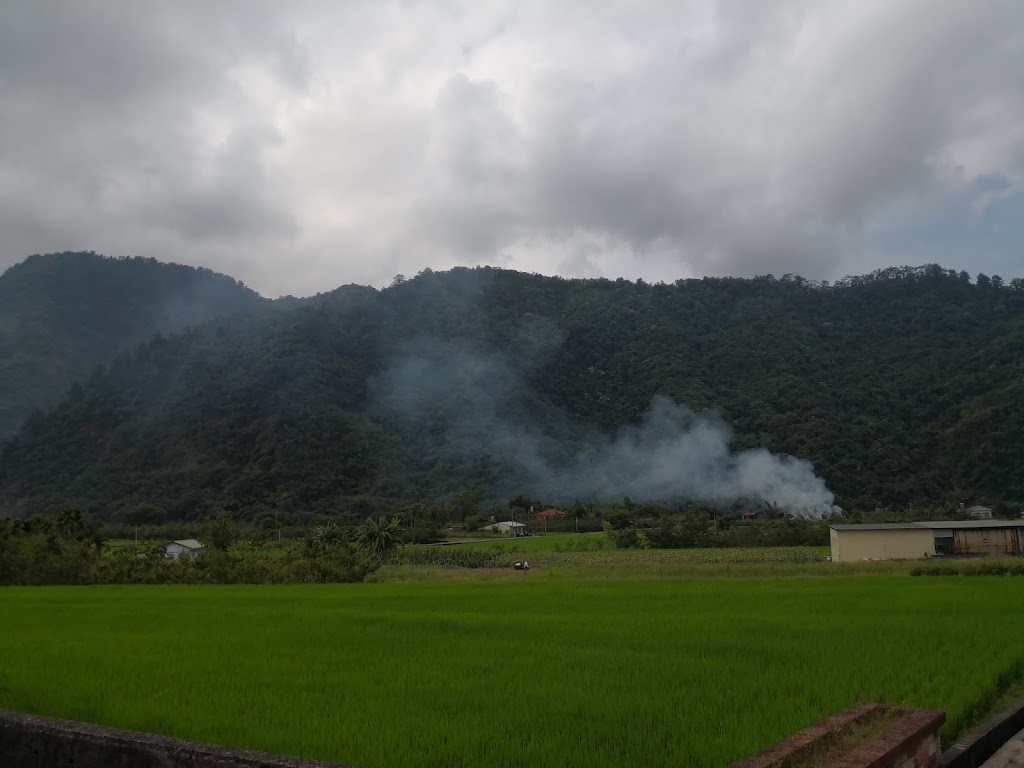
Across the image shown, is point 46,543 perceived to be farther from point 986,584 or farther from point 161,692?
point 986,584

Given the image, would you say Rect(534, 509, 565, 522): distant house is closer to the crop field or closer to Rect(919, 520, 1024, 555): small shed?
Rect(919, 520, 1024, 555): small shed

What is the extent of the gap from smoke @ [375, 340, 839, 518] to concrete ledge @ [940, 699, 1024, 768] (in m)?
73.7

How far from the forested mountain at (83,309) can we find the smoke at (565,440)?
4085 cm

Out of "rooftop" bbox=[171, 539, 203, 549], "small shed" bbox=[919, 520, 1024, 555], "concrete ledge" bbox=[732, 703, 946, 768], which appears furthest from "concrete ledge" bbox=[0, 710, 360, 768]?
"rooftop" bbox=[171, 539, 203, 549]

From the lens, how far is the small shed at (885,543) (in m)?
35.2

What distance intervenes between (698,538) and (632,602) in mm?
38549

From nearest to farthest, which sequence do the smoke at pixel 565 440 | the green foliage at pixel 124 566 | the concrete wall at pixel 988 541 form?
the green foliage at pixel 124 566, the concrete wall at pixel 988 541, the smoke at pixel 565 440

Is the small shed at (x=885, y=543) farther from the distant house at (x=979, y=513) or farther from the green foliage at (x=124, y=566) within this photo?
the distant house at (x=979, y=513)

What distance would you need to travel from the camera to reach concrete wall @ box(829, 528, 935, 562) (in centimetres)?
3522

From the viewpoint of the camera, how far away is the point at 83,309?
463 feet

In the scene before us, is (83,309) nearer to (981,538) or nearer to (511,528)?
(511,528)

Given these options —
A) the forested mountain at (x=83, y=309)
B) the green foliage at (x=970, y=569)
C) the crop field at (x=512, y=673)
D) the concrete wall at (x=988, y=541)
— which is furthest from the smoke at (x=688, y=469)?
the forested mountain at (x=83, y=309)

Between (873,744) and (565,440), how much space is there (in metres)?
98.1

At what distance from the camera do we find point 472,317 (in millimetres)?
120812
